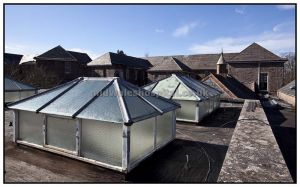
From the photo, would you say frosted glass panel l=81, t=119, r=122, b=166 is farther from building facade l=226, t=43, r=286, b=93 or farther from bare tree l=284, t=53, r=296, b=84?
bare tree l=284, t=53, r=296, b=84

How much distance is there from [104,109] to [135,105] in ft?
3.25

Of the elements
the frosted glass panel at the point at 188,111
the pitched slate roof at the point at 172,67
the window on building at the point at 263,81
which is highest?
the pitched slate roof at the point at 172,67

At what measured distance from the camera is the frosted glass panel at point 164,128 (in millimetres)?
7875

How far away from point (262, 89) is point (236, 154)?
97.9 ft

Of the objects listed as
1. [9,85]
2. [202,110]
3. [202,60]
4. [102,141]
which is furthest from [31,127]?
[202,60]

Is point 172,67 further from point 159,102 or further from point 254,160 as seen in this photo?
point 254,160

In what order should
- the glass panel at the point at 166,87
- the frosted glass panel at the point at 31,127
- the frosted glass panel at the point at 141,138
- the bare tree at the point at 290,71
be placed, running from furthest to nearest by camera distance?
the bare tree at the point at 290,71 → the glass panel at the point at 166,87 → the frosted glass panel at the point at 31,127 → the frosted glass panel at the point at 141,138

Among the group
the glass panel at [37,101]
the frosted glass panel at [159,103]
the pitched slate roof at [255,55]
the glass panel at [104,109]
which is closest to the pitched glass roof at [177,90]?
the frosted glass panel at [159,103]

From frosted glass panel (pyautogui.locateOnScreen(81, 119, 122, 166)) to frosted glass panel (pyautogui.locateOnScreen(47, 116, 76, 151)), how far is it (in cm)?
46

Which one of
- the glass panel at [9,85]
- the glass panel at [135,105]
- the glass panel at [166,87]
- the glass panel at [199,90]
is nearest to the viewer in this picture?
the glass panel at [135,105]

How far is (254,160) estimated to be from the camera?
197 inches

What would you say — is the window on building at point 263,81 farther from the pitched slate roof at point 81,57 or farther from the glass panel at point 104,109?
the glass panel at point 104,109

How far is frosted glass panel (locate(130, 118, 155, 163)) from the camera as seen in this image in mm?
6365

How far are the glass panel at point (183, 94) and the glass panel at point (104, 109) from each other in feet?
18.6
